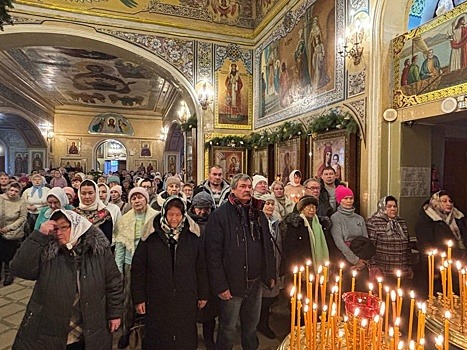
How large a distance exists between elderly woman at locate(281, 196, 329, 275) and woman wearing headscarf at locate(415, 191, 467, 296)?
143cm

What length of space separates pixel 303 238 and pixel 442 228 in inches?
75.4

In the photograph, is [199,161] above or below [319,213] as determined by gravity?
above

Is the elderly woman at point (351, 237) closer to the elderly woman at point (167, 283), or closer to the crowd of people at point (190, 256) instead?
the crowd of people at point (190, 256)

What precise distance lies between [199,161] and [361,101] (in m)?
4.96

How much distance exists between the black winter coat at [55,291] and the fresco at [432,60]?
4.46m

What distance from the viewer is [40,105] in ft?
54.4

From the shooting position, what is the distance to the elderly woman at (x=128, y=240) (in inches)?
132

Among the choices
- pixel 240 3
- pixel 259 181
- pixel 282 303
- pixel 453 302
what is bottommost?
pixel 282 303

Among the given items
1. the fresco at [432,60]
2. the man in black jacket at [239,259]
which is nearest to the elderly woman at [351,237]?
the man in black jacket at [239,259]

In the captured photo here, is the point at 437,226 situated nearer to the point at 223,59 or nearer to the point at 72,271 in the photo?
the point at 72,271

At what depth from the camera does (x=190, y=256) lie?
2656 millimetres

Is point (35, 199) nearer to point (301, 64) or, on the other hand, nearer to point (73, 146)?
point (301, 64)

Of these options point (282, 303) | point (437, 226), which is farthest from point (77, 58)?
point (437, 226)

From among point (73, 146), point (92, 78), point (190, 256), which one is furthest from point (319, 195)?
point (73, 146)
